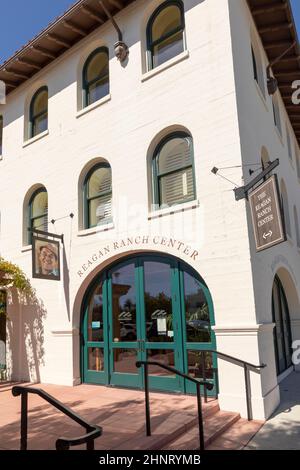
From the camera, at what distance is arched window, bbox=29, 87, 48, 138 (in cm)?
1202

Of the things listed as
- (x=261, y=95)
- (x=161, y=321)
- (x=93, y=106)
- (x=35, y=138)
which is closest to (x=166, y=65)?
(x=93, y=106)

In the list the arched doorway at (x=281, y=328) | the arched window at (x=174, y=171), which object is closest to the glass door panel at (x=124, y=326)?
the arched window at (x=174, y=171)

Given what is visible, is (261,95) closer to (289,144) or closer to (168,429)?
(289,144)

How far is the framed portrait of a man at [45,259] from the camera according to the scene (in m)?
9.15

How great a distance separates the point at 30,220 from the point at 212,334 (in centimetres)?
664

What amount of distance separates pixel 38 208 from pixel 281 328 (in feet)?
25.2

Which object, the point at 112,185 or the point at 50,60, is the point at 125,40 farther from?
the point at 112,185

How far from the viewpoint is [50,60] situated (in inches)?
459

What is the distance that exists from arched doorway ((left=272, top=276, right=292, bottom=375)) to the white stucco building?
0.08 meters

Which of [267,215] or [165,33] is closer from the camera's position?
[267,215]

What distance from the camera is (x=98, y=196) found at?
390 inches

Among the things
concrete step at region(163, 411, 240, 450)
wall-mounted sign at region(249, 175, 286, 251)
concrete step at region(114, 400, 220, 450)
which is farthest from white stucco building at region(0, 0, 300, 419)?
concrete step at region(114, 400, 220, 450)

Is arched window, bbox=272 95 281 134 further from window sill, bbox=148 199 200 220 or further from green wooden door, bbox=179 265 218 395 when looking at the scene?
green wooden door, bbox=179 265 218 395
